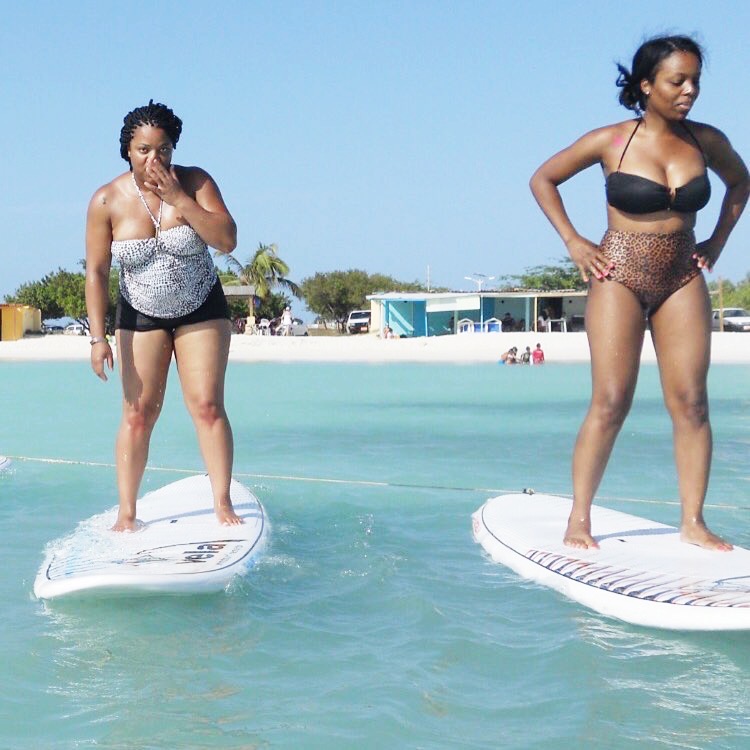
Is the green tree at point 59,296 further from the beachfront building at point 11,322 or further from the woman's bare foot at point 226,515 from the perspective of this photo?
the woman's bare foot at point 226,515

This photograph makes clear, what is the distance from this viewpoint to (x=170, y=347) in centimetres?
514

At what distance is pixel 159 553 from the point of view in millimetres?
4492

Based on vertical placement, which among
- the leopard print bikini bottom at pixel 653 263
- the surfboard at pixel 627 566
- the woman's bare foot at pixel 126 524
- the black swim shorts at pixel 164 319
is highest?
the leopard print bikini bottom at pixel 653 263

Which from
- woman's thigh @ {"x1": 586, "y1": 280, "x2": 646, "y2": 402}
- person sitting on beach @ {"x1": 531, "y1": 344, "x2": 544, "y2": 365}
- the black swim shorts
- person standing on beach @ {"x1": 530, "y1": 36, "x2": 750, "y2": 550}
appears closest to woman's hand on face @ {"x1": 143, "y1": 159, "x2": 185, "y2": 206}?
the black swim shorts

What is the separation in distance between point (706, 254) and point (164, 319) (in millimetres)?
2434

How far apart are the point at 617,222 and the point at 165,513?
2.60 m

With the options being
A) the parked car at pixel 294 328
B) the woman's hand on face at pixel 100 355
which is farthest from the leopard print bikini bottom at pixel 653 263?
the parked car at pixel 294 328

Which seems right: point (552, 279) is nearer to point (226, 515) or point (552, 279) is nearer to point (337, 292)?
point (337, 292)

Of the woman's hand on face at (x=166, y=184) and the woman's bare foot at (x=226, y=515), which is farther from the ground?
the woman's hand on face at (x=166, y=184)

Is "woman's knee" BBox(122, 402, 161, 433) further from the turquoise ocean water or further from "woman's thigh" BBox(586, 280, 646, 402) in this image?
"woman's thigh" BBox(586, 280, 646, 402)

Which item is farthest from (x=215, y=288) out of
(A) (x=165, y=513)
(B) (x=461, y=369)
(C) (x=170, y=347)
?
(B) (x=461, y=369)

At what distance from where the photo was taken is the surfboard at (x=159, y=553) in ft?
13.4

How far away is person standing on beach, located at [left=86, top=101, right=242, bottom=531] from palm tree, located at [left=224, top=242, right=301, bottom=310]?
53757 millimetres

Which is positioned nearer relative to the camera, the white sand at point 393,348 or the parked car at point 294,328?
the white sand at point 393,348
